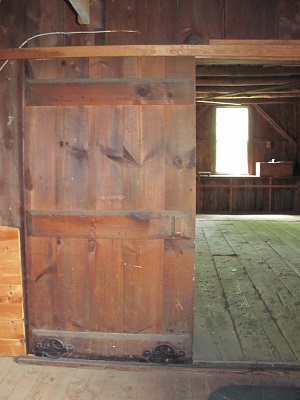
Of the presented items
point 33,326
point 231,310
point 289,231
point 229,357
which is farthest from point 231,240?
point 33,326

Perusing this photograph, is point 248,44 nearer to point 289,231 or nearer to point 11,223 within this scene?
point 11,223

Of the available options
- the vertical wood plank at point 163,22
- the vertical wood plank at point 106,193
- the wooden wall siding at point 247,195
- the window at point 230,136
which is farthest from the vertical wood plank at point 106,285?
the window at point 230,136

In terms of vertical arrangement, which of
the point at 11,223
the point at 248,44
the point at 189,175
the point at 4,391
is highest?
the point at 248,44

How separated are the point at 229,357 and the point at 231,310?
2.66 feet

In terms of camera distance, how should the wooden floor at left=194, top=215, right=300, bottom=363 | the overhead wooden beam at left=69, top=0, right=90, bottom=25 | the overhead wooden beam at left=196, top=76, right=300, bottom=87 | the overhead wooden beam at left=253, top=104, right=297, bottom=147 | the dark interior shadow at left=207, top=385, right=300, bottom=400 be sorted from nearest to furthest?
the overhead wooden beam at left=69, top=0, right=90, bottom=25 < the dark interior shadow at left=207, top=385, right=300, bottom=400 < the wooden floor at left=194, top=215, right=300, bottom=363 < the overhead wooden beam at left=196, top=76, right=300, bottom=87 < the overhead wooden beam at left=253, top=104, right=297, bottom=147

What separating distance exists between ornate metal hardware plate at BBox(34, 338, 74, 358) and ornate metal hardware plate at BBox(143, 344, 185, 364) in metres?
0.54

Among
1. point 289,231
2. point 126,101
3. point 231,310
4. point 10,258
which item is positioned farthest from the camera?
point 289,231

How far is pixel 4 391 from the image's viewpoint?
2.23 metres

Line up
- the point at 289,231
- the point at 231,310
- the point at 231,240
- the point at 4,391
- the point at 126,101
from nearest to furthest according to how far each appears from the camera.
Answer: the point at 4,391 < the point at 126,101 < the point at 231,310 < the point at 231,240 < the point at 289,231

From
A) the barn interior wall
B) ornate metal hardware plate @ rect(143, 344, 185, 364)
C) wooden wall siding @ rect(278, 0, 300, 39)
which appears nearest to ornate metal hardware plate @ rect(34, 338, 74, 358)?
ornate metal hardware plate @ rect(143, 344, 185, 364)

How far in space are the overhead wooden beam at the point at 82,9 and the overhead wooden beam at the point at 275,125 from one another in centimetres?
1064

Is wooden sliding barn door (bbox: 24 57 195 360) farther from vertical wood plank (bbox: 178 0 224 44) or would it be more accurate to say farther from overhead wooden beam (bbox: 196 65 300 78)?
overhead wooden beam (bbox: 196 65 300 78)

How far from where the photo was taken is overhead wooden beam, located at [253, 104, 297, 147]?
1211 cm

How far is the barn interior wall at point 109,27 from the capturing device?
7.59 ft
